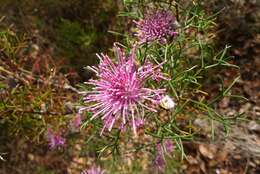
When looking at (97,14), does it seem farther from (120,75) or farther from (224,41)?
(120,75)

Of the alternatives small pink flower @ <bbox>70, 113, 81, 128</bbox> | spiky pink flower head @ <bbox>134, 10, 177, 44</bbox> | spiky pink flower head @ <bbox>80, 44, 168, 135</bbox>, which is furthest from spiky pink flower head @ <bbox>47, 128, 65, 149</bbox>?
spiky pink flower head @ <bbox>80, 44, 168, 135</bbox>

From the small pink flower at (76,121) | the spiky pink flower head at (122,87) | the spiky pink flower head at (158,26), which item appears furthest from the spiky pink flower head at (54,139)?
the spiky pink flower head at (122,87)

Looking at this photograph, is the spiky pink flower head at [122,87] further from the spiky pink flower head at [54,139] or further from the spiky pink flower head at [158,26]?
the spiky pink flower head at [54,139]

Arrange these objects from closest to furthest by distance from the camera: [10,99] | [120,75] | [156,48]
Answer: [120,75]
[156,48]
[10,99]

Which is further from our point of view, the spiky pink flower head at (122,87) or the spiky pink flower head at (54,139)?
the spiky pink flower head at (54,139)

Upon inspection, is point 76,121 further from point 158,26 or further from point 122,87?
point 122,87

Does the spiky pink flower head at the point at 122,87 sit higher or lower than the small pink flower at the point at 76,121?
higher

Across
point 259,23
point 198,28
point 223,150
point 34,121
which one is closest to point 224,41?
point 259,23

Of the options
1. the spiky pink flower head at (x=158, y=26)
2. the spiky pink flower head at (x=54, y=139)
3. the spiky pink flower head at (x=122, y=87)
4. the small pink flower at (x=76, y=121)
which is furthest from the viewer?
the spiky pink flower head at (x=54, y=139)
